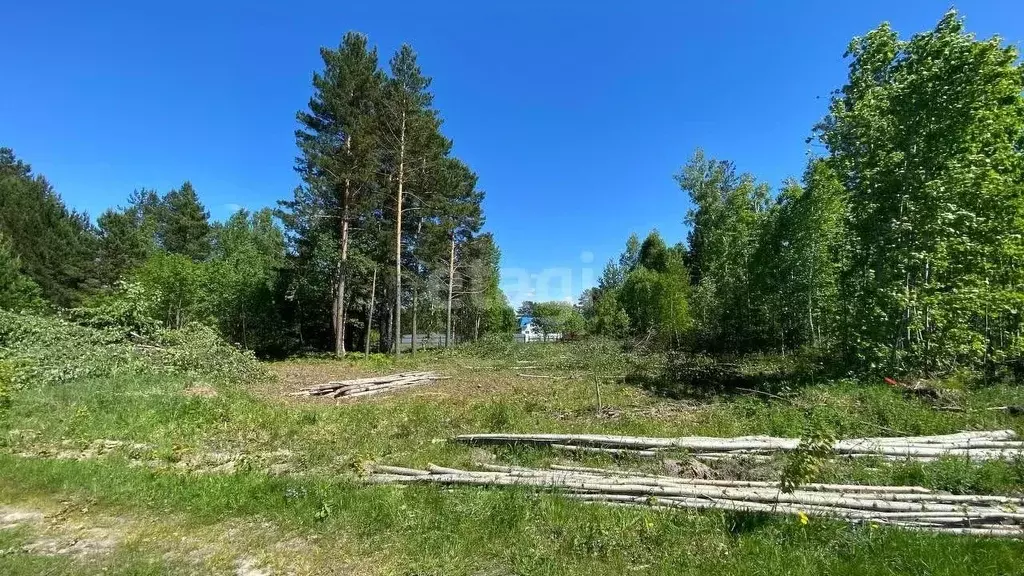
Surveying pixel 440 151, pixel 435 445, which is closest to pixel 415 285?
pixel 440 151

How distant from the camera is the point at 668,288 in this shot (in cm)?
2888

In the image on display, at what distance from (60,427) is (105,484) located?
3780 millimetres

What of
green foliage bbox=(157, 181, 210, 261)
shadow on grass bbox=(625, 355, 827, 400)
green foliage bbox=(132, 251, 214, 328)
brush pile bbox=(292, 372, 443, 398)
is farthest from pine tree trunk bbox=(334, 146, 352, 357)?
green foliage bbox=(157, 181, 210, 261)

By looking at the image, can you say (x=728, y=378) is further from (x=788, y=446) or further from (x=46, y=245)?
(x=46, y=245)

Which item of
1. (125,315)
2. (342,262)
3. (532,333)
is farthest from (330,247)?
(532,333)

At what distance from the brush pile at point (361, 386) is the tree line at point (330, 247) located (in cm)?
678

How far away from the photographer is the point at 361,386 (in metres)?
13.9

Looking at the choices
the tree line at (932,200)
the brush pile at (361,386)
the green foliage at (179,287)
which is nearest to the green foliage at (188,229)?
the green foliage at (179,287)

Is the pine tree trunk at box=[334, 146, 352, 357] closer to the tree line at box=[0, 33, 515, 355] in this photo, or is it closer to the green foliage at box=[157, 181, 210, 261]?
the tree line at box=[0, 33, 515, 355]

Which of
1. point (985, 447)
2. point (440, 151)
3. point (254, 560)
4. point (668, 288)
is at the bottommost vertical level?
point (254, 560)

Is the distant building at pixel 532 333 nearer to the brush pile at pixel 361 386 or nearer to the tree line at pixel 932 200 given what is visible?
the brush pile at pixel 361 386

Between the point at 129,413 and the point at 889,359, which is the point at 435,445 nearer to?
the point at 129,413

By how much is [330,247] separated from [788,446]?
2406 centimetres

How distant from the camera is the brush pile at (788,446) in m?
5.50
